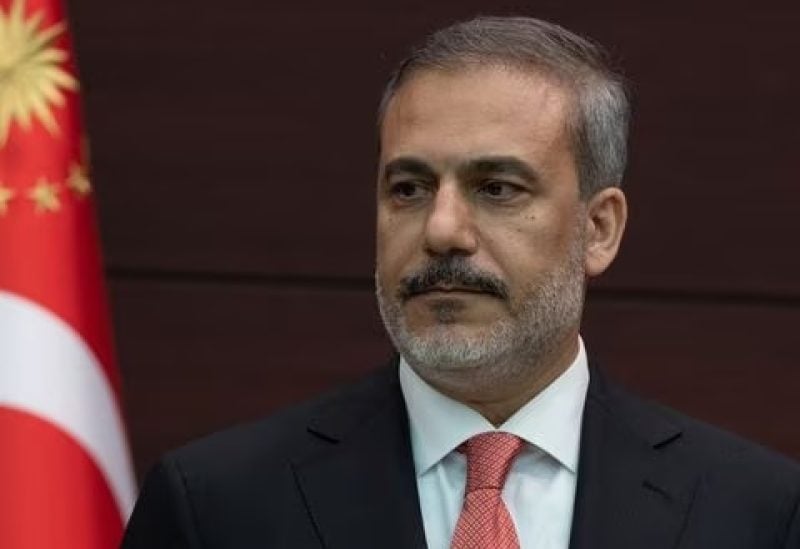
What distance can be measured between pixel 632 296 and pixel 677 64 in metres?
0.35

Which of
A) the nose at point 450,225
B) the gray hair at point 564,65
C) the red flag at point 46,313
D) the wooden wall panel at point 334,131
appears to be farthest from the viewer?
the wooden wall panel at point 334,131

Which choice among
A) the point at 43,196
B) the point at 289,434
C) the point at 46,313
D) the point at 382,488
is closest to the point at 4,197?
the point at 43,196

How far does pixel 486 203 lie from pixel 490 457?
26 centimetres

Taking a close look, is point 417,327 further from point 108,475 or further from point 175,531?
point 108,475

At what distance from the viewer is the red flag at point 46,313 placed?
275cm

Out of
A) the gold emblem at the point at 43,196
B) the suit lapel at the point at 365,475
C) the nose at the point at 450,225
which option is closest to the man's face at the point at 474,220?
Answer: the nose at the point at 450,225

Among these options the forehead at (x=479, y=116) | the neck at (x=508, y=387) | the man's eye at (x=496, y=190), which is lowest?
the neck at (x=508, y=387)

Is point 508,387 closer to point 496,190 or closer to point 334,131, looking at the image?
point 496,190

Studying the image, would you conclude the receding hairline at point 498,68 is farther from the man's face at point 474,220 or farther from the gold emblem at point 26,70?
the gold emblem at point 26,70

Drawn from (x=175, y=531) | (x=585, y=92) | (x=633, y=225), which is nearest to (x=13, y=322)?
(x=175, y=531)

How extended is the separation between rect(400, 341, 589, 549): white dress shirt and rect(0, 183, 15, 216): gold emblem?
2.12ft

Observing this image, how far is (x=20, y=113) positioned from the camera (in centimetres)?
276

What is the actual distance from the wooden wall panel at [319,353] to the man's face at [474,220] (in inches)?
40.5

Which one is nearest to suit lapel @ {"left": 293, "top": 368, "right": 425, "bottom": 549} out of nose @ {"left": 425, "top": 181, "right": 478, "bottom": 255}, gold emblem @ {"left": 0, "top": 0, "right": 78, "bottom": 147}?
nose @ {"left": 425, "top": 181, "right": 478, "bottom": 255}
